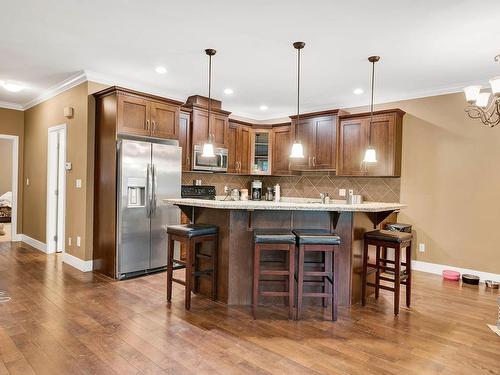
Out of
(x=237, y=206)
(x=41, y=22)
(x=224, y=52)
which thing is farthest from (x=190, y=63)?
(x=237, y=206)

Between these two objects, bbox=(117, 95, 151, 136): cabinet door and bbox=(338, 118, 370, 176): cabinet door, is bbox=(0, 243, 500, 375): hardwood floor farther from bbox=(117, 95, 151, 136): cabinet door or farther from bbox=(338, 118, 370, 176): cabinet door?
bbox=(338, 118, 370, 176): cabinet door

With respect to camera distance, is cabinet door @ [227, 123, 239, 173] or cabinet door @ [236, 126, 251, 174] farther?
cabinet door @ [236, 126, 251, 174]

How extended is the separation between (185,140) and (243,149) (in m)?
1.48

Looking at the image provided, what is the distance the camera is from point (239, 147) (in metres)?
6.46

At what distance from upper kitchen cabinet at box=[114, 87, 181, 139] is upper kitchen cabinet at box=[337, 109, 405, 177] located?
269 centimetres

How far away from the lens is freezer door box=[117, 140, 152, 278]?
4.11 meters

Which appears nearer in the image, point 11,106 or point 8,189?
point 11,106

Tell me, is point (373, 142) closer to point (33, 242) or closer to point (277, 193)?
point (277, 193)

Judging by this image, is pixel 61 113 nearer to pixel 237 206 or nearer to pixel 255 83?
pixel 255 83

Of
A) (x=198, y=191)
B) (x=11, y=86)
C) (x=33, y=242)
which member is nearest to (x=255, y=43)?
(x=198, y=191)

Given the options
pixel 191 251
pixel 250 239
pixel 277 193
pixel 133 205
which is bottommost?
pixel 191 251

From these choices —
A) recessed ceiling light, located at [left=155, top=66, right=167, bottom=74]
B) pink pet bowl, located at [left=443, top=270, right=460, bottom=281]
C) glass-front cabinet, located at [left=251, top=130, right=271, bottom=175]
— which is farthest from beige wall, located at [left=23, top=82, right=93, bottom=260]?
pink pet bowl, located at [left=443, top=270, right=460, bottom=281]

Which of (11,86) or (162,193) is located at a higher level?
(11,86)

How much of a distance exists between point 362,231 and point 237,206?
55.1 inches
